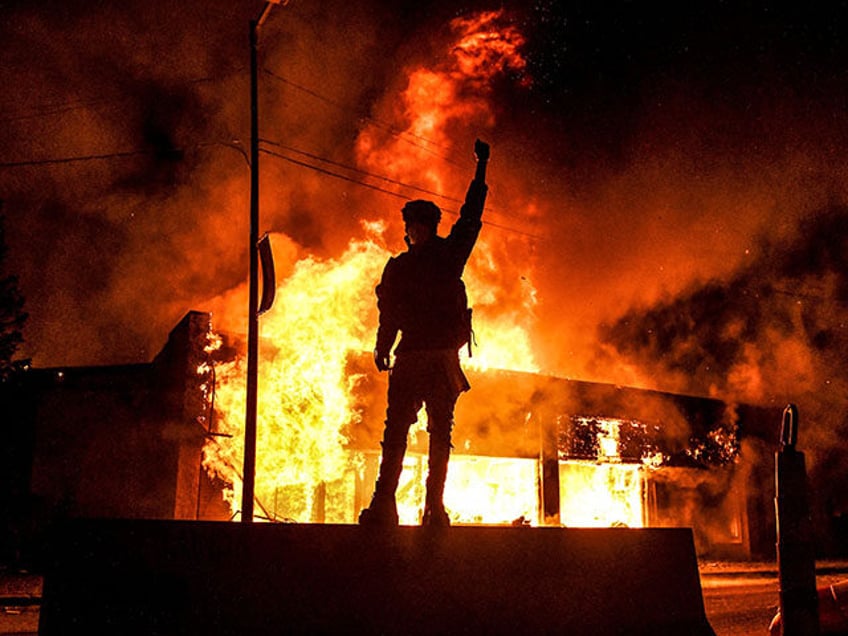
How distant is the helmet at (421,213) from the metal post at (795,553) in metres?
2.81

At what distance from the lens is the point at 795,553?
15.0 feet

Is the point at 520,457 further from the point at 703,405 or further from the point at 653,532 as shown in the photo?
the point at 653,532

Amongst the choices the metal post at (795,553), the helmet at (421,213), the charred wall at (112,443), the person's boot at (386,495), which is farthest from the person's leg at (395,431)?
the charred wall at (112,443)

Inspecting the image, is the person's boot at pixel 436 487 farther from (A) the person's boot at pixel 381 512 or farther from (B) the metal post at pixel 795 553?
(B) the metal post at pixel 795 553

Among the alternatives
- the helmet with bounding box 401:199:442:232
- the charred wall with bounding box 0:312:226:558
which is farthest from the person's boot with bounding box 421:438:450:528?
the charred wall with bounding box 0:312:226:558

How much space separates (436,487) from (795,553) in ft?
7.45

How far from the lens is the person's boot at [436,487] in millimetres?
4953

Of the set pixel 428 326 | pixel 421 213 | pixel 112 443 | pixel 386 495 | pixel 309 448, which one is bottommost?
pixel 386 495

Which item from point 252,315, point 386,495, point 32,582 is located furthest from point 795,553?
point 32,582

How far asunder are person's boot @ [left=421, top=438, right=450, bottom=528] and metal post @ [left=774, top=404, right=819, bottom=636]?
2074 millimetres

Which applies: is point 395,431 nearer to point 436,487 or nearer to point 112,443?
point 436,487

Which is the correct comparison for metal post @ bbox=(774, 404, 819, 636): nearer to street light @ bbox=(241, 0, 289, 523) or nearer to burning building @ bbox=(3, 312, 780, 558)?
street light @ bbox=(241, 0, 289, 523)

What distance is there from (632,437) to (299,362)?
12.1 metres

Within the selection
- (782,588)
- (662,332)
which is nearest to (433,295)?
(782,588)
